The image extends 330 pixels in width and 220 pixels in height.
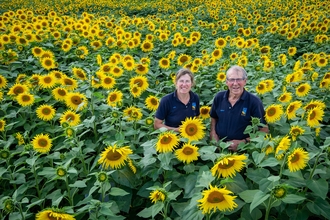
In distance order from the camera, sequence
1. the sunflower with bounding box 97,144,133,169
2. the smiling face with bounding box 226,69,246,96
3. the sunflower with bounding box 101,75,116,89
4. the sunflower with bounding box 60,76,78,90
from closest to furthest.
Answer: the sunflower with bounding box 97,144,133,169 < the smiling face with bounding box 226,69,246,96 < the sunflower with bounding box 60,76,78,90 < the sunflower with bounding box 101,75,116,89

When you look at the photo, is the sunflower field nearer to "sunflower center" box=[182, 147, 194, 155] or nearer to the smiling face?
"sunflower center" box=[182, 147, 194, 155]

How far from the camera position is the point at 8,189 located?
3098 mm

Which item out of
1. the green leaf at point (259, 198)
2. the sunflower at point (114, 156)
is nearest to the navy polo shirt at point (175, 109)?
the sunflower at point (114, 156)

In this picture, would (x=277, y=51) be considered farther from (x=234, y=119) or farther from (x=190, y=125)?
(x=190, y=125)

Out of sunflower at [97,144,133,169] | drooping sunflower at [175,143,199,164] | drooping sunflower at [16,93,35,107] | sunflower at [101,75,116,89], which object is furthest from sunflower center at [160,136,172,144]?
drooping sunflower at [16,93,35,107]

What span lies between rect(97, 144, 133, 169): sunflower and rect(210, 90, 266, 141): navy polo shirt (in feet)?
4.15

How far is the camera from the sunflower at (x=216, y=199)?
1.75m

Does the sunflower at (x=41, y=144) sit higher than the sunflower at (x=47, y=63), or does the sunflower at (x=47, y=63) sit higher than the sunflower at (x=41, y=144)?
the sunflower at (x=47, y=63)

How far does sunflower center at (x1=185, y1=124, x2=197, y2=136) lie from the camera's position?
2.83 meters

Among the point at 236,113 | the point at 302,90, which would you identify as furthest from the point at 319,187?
the point at 302,90

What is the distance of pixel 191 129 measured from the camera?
9.30 ft

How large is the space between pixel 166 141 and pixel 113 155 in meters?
0.47

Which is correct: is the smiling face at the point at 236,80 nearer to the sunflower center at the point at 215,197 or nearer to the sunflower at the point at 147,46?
the sunflower center at the point at 215,197

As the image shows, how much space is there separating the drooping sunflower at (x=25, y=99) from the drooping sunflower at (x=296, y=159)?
3.30m
